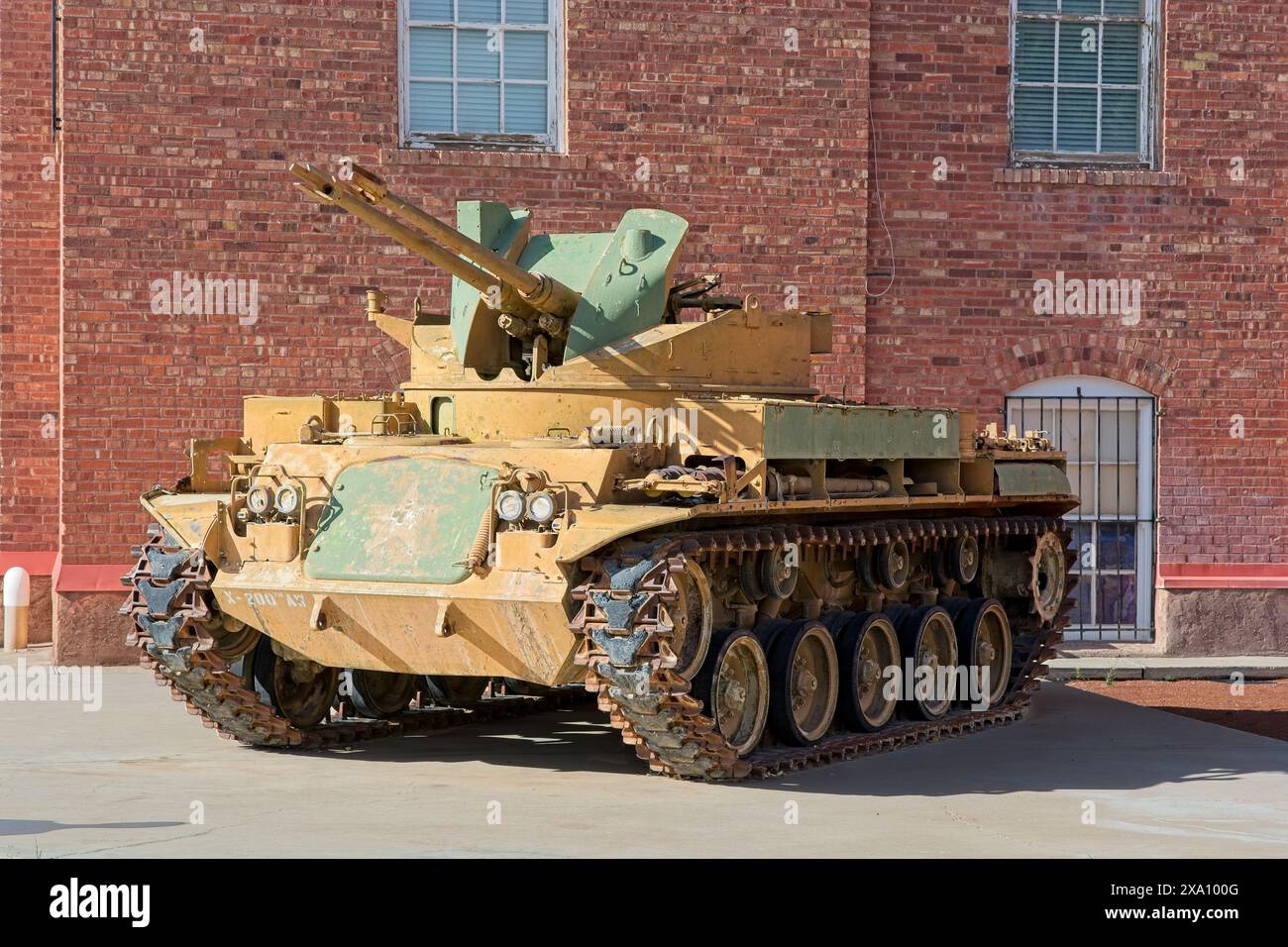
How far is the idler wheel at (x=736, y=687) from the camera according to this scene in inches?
425

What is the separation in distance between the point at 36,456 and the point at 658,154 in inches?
256

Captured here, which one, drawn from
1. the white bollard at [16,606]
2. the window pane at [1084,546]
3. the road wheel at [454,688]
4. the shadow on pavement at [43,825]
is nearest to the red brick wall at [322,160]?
the white bollard at [16,606]

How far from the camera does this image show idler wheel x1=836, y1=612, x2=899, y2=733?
40.7 ft

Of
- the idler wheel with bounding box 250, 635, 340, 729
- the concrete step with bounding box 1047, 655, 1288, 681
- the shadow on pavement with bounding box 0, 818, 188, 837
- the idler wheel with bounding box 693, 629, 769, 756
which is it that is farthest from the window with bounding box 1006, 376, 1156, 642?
the shadow on pavement with bounding box 0, 818, 188, 837

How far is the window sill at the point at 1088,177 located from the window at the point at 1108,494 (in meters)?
1.89

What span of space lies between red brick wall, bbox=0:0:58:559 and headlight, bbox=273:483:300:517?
755 cm

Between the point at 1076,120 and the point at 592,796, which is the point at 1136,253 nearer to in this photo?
the point at 1076,120

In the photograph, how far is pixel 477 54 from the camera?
57.2 ft

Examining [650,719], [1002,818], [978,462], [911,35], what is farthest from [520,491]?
[911,35]

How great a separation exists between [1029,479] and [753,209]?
429 centimetres

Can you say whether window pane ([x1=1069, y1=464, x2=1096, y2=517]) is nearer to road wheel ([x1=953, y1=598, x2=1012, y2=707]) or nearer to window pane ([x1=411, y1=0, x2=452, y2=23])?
road wheel ([x1=953, y1=598, x2=1012, y2=707])

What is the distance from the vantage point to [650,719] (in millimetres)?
10289

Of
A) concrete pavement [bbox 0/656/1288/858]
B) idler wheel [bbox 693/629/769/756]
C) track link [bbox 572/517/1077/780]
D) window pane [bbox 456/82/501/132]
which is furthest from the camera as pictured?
window pane [bbox 456/82/501/132]

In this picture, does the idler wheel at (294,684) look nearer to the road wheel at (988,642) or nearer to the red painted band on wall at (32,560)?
the road wheel at (988,642)
